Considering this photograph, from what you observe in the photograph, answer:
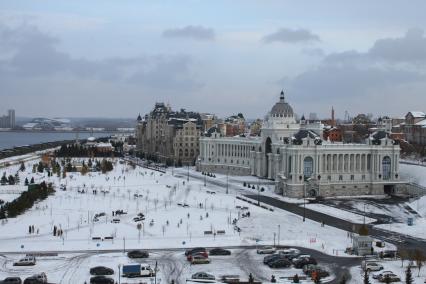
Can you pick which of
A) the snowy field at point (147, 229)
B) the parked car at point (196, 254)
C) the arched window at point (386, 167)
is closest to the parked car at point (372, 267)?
the snowy field at point (147, 229)

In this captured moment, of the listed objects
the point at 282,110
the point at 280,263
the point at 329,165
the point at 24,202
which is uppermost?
the point at 282,110

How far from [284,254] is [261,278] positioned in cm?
391

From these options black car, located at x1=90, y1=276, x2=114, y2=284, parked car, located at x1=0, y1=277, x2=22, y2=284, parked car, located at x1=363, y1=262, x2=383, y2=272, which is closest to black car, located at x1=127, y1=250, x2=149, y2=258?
black car, located at x1=90, y1=276, x2=114, y2=284

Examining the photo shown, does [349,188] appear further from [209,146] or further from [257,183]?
[209,146]

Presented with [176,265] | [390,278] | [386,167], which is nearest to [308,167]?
[386,167]

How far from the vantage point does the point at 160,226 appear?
135 ft

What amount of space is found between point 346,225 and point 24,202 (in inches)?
895

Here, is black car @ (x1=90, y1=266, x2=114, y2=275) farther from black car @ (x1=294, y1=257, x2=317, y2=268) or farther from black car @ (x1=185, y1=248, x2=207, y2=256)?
black car @ (x1=294, y1=257, x2=317, y2=268)

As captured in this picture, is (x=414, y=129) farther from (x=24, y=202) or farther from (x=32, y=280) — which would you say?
(x=32, y=280)

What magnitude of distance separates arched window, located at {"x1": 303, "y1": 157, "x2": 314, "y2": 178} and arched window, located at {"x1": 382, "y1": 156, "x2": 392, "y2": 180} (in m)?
7.64

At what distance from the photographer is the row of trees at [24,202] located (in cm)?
4375

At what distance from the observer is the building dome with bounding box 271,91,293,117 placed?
70188mm

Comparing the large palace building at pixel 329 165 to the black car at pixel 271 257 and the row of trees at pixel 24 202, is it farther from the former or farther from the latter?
the black car at pixel 271 257

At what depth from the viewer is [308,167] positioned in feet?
196
